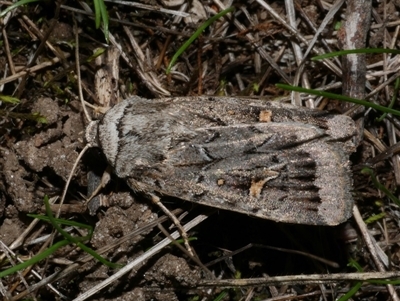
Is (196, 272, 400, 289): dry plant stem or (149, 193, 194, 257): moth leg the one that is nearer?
(196, 272, 400, 289): dry plant stem

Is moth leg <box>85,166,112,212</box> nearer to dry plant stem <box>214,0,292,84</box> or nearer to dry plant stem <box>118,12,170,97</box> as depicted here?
dry plant stem <box>118,12,170,97</box>

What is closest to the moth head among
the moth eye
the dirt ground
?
the dirt ground

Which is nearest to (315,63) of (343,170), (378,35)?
(378,35)

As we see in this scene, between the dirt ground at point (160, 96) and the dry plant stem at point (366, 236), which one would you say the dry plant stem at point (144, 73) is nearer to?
the dirt ground at point (160, 96)

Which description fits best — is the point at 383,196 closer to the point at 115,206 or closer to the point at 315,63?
the point at 315,63

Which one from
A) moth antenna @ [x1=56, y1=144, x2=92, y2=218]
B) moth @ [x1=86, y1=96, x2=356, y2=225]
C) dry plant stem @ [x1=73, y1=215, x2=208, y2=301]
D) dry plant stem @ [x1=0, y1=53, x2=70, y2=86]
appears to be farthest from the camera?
dry plant stem @ [x1=0, y1=53, x2=70, y2=86]
